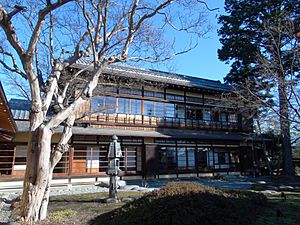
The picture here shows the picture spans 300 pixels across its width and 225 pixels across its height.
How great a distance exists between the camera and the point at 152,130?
17.0 m

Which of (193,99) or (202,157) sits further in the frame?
(193,99)

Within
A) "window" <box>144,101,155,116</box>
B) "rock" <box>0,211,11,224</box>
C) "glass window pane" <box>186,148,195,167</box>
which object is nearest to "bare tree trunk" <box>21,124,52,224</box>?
"rock" <box>0,211,11,224</box>

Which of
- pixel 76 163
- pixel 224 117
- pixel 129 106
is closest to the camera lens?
pixel 76 163

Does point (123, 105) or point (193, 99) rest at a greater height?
point (193, 99)

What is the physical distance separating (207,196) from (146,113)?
12.1 meters

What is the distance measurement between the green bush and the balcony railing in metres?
9.98

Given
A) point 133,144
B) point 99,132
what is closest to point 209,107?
point 133,144

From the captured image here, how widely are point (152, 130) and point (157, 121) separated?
89cm

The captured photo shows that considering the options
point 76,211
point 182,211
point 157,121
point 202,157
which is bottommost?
point 76,211

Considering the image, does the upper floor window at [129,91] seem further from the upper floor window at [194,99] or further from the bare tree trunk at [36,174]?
the bare tree trunk at [36,174]

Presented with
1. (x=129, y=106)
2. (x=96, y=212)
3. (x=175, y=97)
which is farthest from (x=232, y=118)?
(x=96, y=212)

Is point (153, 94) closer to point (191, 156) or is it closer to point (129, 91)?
point (129, 91)

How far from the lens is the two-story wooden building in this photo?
14.3 m

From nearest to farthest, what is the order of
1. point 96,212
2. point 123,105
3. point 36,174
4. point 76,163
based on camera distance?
point 36,174
point 96,212
point 76,163
point 123,105
